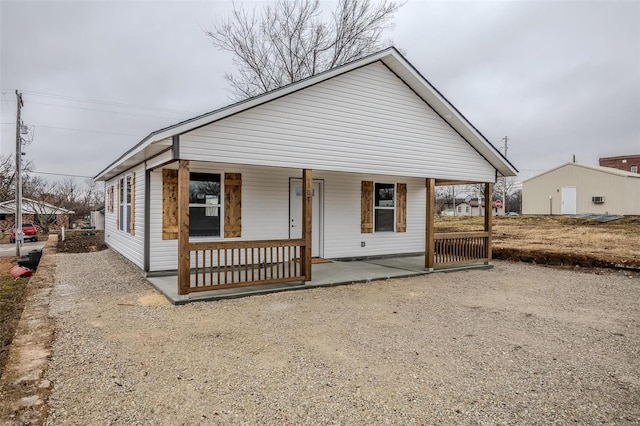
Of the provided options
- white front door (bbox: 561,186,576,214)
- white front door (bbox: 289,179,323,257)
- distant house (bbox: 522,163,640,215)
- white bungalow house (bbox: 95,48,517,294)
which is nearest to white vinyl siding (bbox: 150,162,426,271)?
white bungalow house (bbox: 95,48,517,294)

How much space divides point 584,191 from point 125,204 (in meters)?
30.4

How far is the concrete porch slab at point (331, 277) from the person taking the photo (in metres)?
6.25

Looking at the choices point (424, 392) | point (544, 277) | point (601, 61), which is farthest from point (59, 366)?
point (601, 61)

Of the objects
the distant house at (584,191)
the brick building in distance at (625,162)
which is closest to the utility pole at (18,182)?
the distant house at (584,191)

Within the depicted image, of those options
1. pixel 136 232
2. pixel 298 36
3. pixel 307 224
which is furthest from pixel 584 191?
pixel 136 232

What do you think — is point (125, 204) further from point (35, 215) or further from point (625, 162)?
point (625, 162)

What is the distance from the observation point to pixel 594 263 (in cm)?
987

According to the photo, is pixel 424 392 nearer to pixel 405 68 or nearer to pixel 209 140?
pixel 209 140

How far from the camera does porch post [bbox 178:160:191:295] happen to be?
5820mm

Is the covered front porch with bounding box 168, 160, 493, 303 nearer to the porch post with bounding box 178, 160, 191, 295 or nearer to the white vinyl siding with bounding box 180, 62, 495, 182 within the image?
the porch post with bounding box 178, 160, 191, 295

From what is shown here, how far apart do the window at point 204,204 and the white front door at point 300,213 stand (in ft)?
6.14

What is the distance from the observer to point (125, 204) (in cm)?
1022

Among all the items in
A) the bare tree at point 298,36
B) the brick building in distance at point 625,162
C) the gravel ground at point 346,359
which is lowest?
the gravel ground at point 346,359

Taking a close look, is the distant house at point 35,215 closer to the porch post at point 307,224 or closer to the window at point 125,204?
the window at point 125,204
